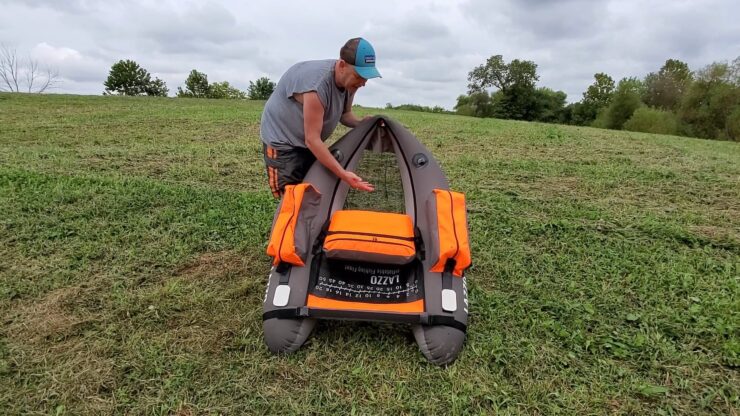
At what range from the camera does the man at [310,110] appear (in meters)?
2.13

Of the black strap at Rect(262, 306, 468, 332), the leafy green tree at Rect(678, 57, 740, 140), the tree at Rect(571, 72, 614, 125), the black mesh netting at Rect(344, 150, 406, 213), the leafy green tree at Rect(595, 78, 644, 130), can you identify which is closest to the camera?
the black strap at Rect(262, 306, 468, 332)

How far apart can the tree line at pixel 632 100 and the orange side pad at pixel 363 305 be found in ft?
84.8

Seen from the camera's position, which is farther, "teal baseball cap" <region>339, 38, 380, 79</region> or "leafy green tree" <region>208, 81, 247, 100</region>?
"leafy green tree" <region>208, 81, 247, 100</region>

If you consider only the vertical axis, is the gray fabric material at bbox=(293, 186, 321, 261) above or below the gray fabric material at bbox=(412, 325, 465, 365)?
above

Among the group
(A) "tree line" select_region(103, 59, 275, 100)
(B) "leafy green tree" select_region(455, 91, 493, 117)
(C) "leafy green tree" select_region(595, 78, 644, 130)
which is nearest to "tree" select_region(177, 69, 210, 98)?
(A) "tree line" select_region(103, 59, 275, 100)

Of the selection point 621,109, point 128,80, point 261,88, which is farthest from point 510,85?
point 128,80

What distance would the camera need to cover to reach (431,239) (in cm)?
225

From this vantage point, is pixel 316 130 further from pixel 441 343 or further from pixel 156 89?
pixel 156 89

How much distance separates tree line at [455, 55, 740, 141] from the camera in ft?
75.5

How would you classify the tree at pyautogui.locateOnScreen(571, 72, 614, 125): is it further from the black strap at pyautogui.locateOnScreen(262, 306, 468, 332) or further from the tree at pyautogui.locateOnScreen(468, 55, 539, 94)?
the black strap at pyautogui.locateOnScreen(262, 306, 468, 332)

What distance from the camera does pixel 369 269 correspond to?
2221mm

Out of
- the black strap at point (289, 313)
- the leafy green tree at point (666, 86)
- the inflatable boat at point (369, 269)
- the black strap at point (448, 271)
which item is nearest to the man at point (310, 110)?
the inflatable boat at point (369, 269)

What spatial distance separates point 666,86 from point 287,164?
3632 cm

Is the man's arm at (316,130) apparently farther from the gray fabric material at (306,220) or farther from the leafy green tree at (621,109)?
the leafy green tree at (621,109)
